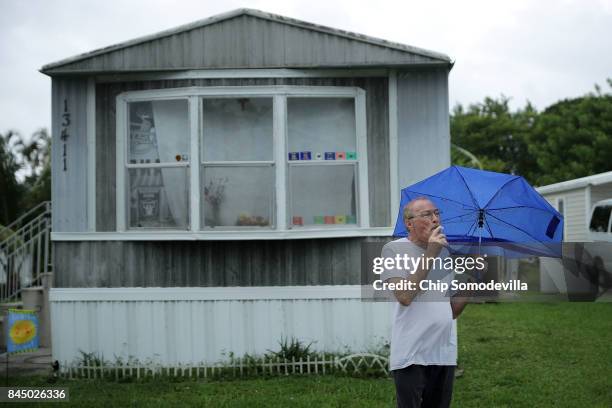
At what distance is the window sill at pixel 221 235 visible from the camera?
809cm

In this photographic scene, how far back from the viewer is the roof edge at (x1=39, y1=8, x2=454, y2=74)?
820cm

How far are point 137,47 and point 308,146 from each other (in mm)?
2284

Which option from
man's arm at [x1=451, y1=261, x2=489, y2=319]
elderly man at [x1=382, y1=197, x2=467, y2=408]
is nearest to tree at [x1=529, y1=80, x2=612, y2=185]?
man's arm at [x1=451, y1=261, x2=489, y2=319]

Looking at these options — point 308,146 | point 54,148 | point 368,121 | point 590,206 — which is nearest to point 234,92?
point 308,146

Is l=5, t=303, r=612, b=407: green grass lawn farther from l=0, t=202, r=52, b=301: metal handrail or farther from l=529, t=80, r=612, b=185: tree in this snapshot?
l=529, t=80, r=612, b=185: tree

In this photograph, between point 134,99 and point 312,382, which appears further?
point 134,99

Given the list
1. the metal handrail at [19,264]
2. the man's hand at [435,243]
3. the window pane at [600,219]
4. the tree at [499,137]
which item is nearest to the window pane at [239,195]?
the metal handrail at [19,264]

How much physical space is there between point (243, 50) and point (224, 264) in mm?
2489

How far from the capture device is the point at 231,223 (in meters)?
8.31

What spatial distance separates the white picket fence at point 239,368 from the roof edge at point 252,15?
3.44 m

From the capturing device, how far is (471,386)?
24.8 feet

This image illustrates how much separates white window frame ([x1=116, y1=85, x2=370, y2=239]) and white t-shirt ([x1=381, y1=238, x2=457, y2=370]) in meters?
4.27

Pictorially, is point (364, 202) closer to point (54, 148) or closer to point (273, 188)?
point (273, 188)

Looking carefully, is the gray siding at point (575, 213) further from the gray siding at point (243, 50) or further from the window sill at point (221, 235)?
the gray siding at point (243, 50)
